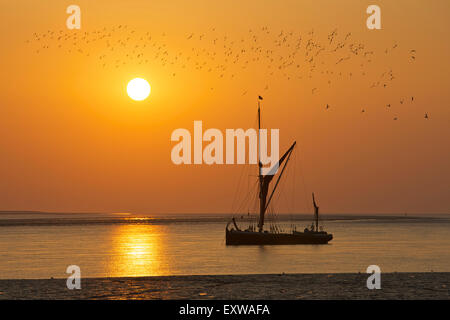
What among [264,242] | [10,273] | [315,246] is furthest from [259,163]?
[10,273]

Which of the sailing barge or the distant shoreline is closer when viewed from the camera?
→ the distant shoreline

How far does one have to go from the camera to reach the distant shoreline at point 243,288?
21922 millimetres

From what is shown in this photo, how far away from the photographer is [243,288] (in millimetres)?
23922

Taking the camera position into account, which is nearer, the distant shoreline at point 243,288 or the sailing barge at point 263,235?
the distant shoreline at point 243,288

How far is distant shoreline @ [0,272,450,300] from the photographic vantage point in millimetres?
21922

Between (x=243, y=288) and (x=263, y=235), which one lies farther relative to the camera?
(x=263, y=235)
